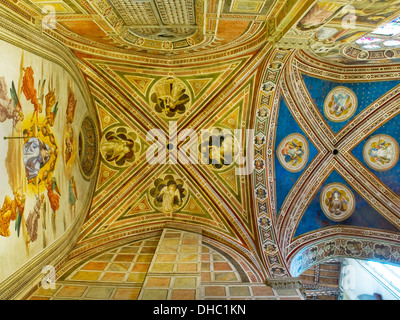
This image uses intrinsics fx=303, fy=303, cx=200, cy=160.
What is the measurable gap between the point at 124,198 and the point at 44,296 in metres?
3.74

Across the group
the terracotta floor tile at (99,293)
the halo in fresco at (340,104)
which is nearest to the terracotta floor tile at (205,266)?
the terracotta floor tile at (99,293)

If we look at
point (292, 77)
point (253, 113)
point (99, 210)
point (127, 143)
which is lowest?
point (99, 210)

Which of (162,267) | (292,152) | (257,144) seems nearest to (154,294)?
(162,267)

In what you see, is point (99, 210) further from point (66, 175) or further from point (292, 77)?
point (292, 77)

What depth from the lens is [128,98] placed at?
948cm

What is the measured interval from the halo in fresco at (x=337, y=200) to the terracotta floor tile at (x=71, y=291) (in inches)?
315

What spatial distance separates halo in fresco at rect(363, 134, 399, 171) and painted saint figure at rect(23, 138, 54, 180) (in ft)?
32.0

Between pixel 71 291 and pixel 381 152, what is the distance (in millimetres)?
10252

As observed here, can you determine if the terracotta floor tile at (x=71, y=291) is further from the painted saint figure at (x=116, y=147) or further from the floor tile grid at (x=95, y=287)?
the painted saint figure at (x=116, y=147)

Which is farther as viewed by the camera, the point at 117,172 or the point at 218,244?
the point at 117,172

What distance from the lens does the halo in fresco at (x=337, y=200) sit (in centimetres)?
1057

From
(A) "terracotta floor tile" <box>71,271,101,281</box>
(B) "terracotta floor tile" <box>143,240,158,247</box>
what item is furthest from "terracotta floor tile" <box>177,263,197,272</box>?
(A) "terracotta floor tile" <box>71,271,101,281</box>
